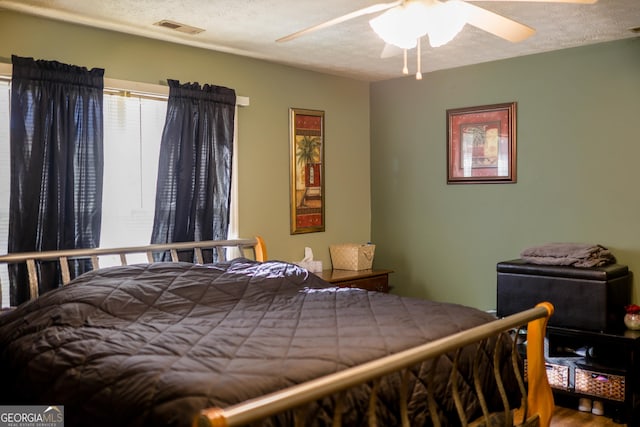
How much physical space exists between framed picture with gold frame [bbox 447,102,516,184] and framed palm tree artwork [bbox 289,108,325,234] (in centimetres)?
106

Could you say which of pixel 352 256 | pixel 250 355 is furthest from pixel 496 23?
pixel 352 256

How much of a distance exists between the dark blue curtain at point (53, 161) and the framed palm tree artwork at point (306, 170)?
1.62m

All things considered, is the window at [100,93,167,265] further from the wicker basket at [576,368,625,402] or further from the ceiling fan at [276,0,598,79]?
the wicker basket at [576,368,625,402]

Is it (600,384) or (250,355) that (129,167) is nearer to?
(250,355)

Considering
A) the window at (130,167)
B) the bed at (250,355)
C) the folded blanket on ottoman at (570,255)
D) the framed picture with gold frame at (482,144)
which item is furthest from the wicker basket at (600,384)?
the window at (130,167)

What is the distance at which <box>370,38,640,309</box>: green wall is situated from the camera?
12.8 feet

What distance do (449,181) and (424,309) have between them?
2220 millimetres

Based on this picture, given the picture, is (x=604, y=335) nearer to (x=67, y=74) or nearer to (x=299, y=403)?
(x=299, y=403)

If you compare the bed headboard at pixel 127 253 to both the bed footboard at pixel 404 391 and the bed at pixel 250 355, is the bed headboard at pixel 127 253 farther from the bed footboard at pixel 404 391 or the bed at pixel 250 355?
the bed footboard at pixel 404 391

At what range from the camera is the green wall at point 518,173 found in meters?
3.89

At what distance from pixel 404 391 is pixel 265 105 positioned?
119 inches

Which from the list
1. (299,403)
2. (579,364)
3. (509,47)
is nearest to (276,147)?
(509,47)

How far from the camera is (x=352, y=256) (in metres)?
4.77

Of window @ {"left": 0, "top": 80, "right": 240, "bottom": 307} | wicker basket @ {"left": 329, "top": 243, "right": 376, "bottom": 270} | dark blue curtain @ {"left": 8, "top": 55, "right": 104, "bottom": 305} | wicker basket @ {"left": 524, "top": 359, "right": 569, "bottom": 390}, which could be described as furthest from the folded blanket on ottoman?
dark blue curtain @ {"left": 8, "top": 55, "right": 104, "bottom": 305}
